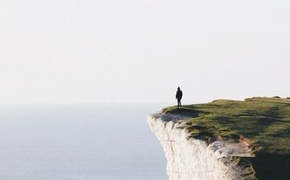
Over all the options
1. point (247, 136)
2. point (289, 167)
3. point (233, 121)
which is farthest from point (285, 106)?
point (289, 167)

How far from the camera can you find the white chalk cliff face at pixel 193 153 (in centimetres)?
4291

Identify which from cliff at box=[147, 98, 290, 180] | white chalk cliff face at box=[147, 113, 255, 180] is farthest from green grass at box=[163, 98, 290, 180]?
white chalk cliff face at box=[147, 113, 255, 180]

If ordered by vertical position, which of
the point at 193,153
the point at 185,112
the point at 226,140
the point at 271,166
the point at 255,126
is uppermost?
the point at 185,112

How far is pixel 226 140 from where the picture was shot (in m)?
45.9

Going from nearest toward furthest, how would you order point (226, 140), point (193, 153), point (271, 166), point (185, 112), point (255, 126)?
1. point (271, 166)
2. point (226, 140)
3. point (193, 153)
4. point (255, 126)
5. point (185, 112)

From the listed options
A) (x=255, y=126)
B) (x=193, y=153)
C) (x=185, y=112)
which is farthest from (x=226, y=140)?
(x=185, y=112)

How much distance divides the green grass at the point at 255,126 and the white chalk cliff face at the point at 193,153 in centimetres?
64

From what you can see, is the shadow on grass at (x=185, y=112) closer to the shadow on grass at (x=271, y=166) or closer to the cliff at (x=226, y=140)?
the cliff at (x=226, y=140)

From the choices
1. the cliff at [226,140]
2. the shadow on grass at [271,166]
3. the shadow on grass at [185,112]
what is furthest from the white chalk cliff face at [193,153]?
the shadow on grass at [271,166]

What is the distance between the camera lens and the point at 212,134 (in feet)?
154

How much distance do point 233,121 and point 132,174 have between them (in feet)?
480

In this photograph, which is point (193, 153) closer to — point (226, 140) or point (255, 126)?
point (226, 140)

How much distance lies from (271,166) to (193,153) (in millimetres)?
6062

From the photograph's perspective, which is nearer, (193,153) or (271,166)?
(271,166)
